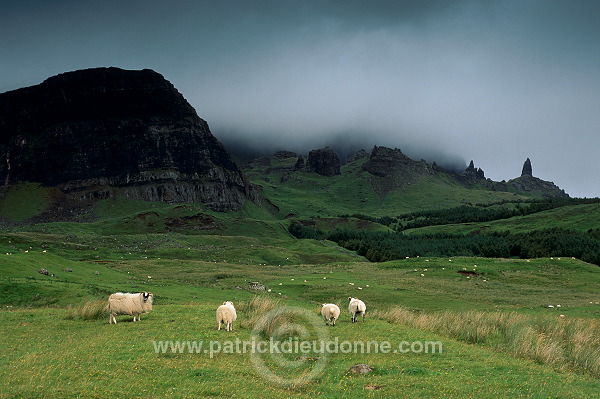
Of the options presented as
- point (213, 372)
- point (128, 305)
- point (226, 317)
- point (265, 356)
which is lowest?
point (265, 356)

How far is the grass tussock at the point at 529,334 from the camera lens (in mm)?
18078

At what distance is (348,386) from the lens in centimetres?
1449

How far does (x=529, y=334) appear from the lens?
21.2 metres

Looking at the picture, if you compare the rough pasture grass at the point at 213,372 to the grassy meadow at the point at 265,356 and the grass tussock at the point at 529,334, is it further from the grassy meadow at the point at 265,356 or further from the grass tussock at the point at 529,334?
the grass tussock at the point at 529,334

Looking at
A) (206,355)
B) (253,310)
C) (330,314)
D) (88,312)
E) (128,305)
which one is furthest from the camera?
(253,310)

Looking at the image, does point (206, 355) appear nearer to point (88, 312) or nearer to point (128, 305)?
point (128, 305)

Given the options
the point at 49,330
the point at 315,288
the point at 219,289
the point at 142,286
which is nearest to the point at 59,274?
the point at 142,286

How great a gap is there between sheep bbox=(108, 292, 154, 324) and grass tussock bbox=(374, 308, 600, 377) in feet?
54.3

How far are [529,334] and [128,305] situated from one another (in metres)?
22.7

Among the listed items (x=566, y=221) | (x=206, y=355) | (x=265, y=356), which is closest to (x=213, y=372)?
(x=206, y=355)

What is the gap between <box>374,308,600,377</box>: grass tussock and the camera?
18078 millimetres

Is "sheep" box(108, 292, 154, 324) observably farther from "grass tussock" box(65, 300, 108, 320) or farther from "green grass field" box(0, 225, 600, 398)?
"green grass field" box(0, 225, 600, 398)

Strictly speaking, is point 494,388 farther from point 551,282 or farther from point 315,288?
point 551,282

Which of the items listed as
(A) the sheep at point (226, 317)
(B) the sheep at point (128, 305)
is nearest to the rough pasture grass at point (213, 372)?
(A) the sheep at point (226, 317)
